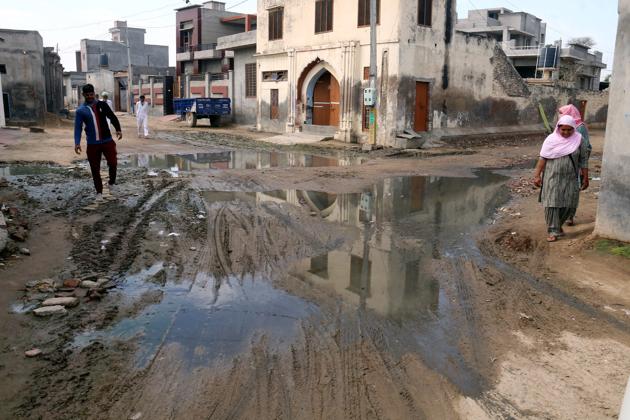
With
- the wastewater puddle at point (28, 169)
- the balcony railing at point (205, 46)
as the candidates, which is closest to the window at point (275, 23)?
the wastewater puddle at point (28, 169)

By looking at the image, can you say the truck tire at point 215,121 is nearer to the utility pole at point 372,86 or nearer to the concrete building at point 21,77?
the concrete building at point 21,77

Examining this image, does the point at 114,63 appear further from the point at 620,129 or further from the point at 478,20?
the point at 620,129

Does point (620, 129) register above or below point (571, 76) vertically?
below

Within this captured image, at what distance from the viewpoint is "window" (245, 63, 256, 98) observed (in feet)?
101

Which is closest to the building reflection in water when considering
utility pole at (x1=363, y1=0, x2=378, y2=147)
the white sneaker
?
the white sneaker

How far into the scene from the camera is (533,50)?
Answer: 47781 mm

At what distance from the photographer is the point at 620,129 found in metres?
5.78

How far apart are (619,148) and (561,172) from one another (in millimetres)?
702

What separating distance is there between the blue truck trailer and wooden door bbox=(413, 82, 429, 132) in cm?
1412

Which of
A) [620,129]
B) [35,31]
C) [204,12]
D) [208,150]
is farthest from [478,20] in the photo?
[620,129]

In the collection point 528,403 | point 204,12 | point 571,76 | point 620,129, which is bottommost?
point 528,403

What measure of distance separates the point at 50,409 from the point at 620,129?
593cm

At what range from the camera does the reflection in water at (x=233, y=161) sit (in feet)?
43.0

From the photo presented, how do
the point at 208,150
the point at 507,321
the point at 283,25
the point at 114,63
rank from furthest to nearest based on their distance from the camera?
1. the point at 114,63
2. the point at 283,25
3. the point at 208,150
4. the point at 507,321
